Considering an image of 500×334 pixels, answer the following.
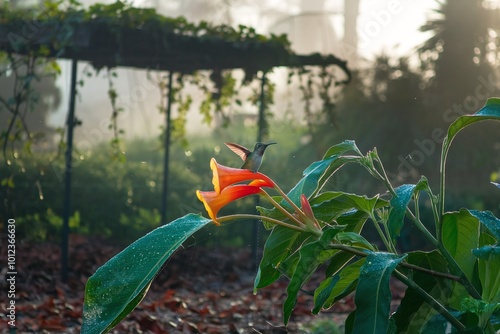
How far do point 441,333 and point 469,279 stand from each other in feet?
0.72

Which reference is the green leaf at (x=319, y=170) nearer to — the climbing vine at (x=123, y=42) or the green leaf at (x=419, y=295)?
the green leaf at (x=419, y=295)

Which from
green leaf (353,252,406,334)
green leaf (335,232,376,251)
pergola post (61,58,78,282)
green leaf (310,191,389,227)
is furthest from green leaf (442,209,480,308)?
pergola post (61,58,78,282)

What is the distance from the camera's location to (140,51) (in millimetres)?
5340

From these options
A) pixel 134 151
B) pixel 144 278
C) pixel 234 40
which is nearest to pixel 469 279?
pixel 144 278

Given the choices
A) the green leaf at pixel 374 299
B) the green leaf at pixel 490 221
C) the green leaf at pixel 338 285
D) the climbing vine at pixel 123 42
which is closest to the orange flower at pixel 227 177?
the green leaf at pixel 374 299

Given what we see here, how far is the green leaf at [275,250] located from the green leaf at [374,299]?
0.31 m

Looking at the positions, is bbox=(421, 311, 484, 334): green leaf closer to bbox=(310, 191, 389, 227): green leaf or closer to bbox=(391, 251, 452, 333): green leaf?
bbox=(391, 251, 452, 333): green leaf

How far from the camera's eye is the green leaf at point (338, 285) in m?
1.87

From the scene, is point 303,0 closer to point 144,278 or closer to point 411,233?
point 411,233

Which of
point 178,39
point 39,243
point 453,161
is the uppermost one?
point 178,39

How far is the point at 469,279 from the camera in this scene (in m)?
1.93

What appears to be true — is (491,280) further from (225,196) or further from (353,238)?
(225,196)

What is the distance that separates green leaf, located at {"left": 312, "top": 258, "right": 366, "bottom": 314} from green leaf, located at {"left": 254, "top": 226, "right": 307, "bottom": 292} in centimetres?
13

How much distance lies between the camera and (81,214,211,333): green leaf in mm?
1452
